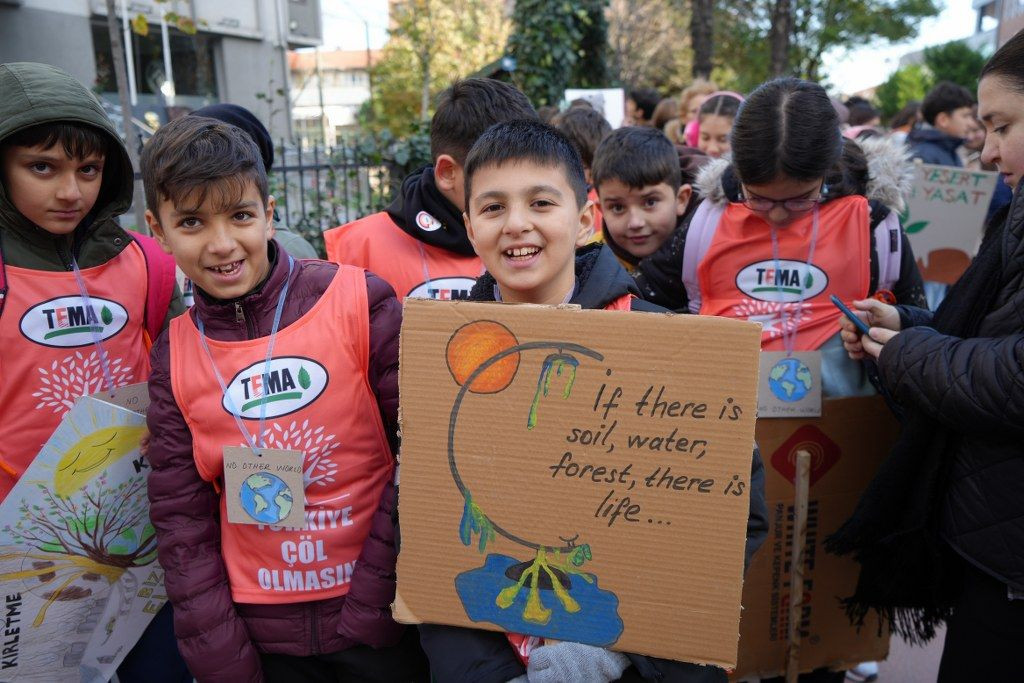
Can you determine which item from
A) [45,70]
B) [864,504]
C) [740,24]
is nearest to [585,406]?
[864,504]

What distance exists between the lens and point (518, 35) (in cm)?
803

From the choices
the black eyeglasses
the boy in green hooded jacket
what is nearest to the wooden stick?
the black eyeglasses

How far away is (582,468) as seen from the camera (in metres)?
1.28

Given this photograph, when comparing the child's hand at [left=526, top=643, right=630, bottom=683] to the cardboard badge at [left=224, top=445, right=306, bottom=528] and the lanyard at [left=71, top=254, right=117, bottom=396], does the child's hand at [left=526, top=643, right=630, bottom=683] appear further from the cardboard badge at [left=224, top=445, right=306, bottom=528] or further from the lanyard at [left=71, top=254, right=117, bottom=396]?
the lanyard at [left=71, top=254, right=117, bottom=396]

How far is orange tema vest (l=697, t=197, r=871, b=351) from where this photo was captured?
2262 mm

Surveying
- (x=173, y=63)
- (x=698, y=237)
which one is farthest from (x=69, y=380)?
(x=173, y=63)

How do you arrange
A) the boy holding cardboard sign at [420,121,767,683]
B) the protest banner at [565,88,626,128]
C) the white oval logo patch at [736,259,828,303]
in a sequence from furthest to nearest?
the protest banner at [565,88,626,128] < the white oval logo patch at [736,259,828,303] < the boy holding cardboard sign at [420,121,767,683]

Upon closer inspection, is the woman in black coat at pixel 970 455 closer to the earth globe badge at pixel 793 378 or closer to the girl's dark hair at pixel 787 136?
the earth globe badge at pixel 793 378

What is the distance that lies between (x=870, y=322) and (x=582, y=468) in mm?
1172

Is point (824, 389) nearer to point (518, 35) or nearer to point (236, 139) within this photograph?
point (236, 139)

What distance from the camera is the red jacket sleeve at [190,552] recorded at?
172 centimetres

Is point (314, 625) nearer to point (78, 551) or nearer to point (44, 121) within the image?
point (78, 551)

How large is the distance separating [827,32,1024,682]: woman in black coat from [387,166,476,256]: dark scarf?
49.2 inches

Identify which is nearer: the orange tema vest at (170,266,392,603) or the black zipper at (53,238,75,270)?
the orange tema vest at (170,266,392,603)
